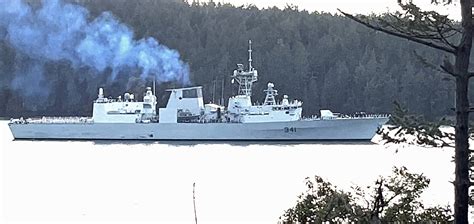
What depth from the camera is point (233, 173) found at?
31.0m

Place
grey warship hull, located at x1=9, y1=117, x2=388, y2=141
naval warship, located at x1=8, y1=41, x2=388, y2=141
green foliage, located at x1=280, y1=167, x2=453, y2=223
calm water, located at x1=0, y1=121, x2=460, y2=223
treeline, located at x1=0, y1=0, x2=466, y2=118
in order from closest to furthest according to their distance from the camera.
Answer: green foliage, located at x1=280, y1=167, x2=453, y2=223, calm water, located at x1=0, y1=121, x2=460, y2=223, grey warship hull, located at x1=9, y1=117, x2=388, y2=141, naval warship, located at x1=8, y1=41, x2=388, y2=141, treeline, located at x1=0, y1=0, x2=466, y2=118

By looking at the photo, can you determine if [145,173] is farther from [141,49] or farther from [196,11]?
[196,11]

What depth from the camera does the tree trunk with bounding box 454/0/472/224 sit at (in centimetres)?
711

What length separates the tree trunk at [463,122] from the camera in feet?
23.3

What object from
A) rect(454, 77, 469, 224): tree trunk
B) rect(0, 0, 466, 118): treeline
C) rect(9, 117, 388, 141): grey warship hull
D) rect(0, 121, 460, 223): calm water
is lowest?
rect(0, 121, 460, 223): calm water

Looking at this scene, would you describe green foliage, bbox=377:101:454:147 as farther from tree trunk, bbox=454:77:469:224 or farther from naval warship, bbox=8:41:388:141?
naval warship, bbox=8:41:388:141

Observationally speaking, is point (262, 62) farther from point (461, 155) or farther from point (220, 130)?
point (461, 155)

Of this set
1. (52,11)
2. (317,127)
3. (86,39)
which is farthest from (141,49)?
(317,127)

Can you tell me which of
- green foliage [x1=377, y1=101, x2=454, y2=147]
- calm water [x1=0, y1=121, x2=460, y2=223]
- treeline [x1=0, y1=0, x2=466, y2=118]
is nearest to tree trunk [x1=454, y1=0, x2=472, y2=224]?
green foliage [x1=377, y1=101, x2=454, y2=147]

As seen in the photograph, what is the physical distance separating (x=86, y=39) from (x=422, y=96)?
26964mm

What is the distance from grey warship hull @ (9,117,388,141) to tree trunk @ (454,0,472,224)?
148ft

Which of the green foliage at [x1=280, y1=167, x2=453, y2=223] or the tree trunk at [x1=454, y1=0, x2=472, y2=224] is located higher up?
the tree trunk at [x1=454, y1=0, x2=472, y2=224]

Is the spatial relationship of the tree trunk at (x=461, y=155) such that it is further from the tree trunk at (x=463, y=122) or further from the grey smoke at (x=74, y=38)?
the grey smoke at (x=74, y=38)

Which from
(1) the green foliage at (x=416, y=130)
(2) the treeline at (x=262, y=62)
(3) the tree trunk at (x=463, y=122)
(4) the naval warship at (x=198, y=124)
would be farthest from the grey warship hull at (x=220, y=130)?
(3) the tree trunk at (x=463, y=122)
